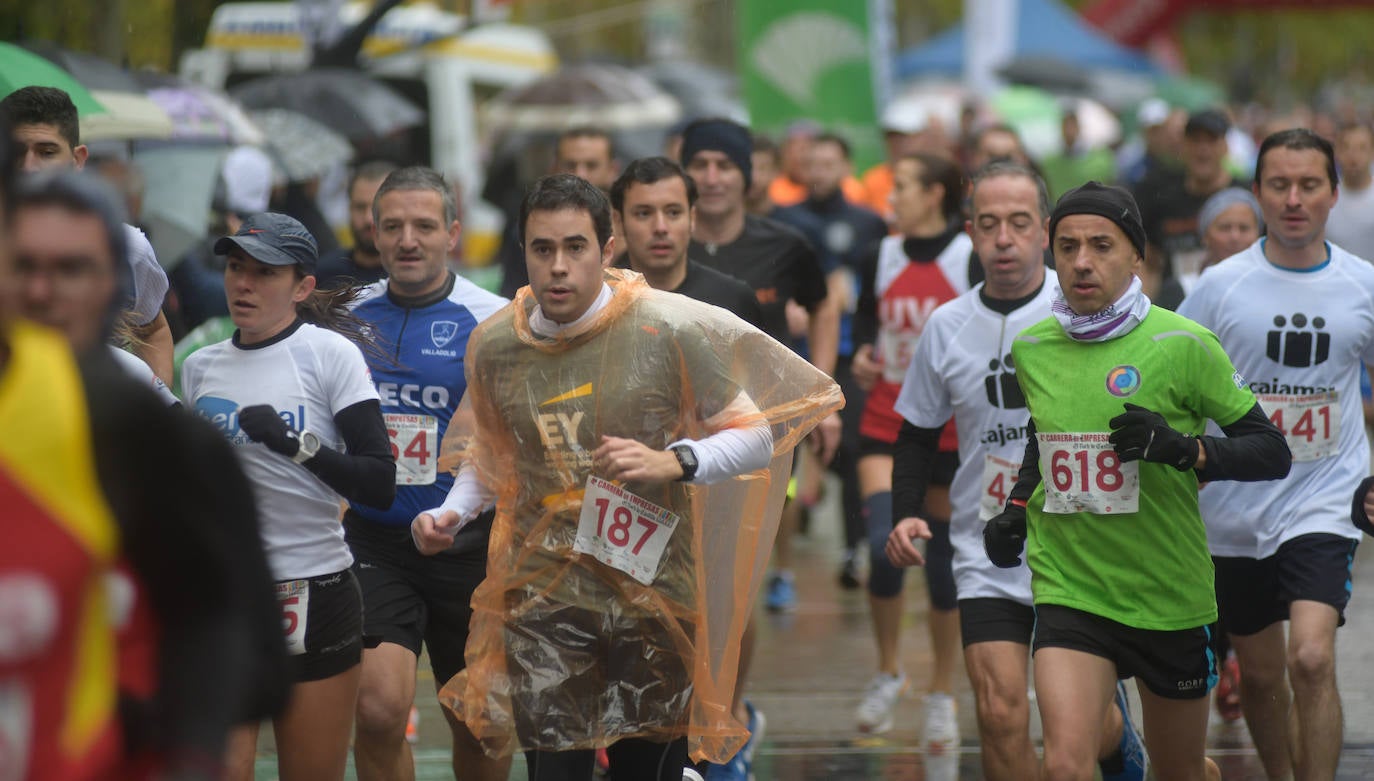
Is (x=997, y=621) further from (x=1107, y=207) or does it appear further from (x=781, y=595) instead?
(x=781, y=595)

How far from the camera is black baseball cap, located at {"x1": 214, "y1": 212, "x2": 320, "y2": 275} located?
5152mm

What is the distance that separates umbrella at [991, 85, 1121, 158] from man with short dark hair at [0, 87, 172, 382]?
20.6 metres

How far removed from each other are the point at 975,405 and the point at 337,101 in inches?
358

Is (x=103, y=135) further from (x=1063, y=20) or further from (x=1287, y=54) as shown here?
(x=1287, y=54)

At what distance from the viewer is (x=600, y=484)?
16.4 feet

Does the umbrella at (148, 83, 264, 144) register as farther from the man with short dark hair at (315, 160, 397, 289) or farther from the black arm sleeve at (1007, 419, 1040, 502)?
the black arm sleeve at (1007, 419, 1040, 502)

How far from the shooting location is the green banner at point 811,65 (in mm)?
15578

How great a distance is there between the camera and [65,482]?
269cm

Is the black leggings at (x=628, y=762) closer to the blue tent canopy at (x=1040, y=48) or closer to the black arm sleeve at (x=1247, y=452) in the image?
the black arm sleeve at (x=1247, y=452)

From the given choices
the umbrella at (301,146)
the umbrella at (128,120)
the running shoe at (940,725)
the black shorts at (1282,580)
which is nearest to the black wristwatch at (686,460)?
the black shorts at (1282,580)

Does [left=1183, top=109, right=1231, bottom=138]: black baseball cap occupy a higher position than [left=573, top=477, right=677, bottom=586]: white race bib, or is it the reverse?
[left=1183, top=109, right=1231, bottom=138]: black baseball cap

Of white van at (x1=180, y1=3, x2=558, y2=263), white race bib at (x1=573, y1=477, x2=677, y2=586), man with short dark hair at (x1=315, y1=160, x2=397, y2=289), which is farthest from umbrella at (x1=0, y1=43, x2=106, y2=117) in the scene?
white van at (x1=180, y1=3, x2=558, y2=263)

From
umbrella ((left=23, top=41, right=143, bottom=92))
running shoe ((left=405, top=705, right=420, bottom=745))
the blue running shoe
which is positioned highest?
umbrella ((left=23, top=41, right=143, bottom=92))

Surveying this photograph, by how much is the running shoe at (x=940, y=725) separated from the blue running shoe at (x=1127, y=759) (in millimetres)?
1447
